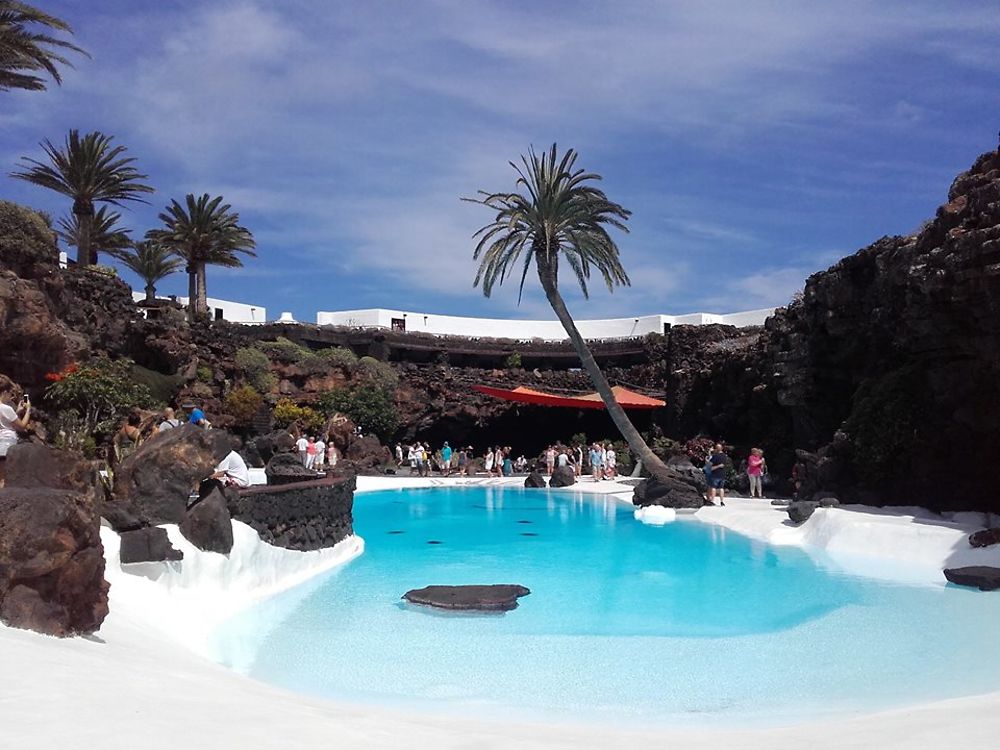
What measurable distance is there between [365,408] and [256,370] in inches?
200

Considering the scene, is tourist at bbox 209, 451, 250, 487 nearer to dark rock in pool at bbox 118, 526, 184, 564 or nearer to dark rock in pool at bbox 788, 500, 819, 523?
dark rock in pool at bbox 118, 526, 184, 564

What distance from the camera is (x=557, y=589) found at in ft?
34.4

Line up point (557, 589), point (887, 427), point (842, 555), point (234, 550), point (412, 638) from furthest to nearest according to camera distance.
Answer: point (887, 427) → point (842, 555) → point (557, 589) → point (234, 550) → point (412, 638)

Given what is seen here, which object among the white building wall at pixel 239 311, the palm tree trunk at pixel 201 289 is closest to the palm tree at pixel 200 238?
the palm tree trunk at pixel 201 289

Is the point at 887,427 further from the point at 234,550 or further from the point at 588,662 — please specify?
the point at 234,550

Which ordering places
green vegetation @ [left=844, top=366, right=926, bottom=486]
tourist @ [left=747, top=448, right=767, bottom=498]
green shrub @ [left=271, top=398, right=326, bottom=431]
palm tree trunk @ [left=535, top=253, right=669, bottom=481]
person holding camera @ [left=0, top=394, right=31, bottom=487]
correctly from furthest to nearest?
1. green shrub @ [left=271, top=398, right=326, bottom=431]
2. palm tree trunk @ [left=535, top=253, right=669, bottom=481]
3. tourist @ [left=747, top=448, right=767, bottom=498]
4. green vegetation @ [left=844, top=366, right=926, bottom=486]
5. person holding camera @ [left=0, top=394, right=31, bottom=487]

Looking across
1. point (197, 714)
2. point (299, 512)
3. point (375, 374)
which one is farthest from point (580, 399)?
point (197, 714)

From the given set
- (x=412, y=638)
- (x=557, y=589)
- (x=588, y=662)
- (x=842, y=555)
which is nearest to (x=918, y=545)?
(x=842, y=555)

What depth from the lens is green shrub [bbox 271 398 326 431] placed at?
101ft

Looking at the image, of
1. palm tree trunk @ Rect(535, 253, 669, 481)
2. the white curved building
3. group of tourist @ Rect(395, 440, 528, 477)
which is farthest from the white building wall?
palm tree trunk @ Rect(535, 253, 669, 481)

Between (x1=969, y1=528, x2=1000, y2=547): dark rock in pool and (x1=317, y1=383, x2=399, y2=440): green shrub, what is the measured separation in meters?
24.9

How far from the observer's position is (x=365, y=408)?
107ft

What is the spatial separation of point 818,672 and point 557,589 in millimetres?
4344

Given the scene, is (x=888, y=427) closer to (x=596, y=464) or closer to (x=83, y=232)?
(x=596, y=464)
